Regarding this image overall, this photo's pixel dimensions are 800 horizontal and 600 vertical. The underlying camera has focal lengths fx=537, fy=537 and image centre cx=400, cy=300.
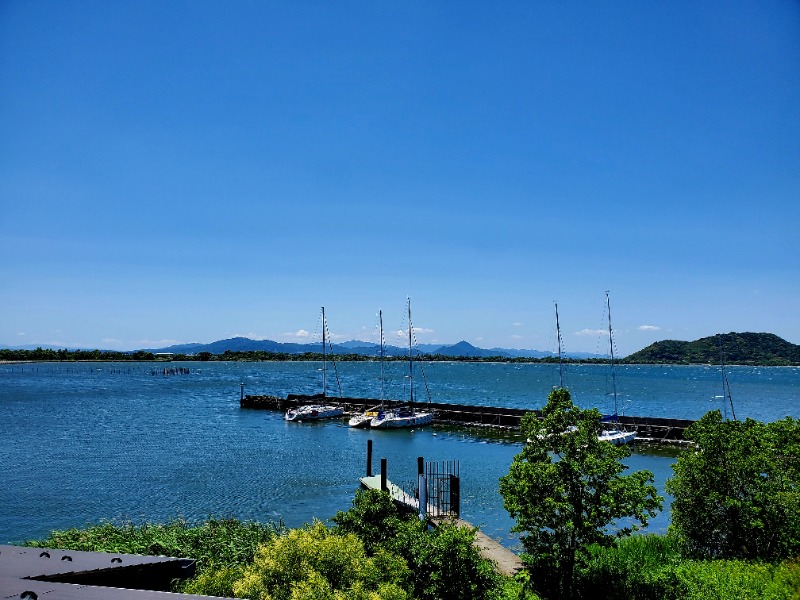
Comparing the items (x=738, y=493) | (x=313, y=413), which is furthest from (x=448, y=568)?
(x=313, y=413)

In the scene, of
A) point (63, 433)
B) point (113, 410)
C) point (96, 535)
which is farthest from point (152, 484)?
point (113, 410)

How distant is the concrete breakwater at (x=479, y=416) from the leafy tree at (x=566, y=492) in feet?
94.4

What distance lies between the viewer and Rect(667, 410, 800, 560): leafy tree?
15.7 metres

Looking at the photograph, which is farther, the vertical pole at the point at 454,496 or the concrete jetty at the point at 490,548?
the vertical pole at the point at 454,496

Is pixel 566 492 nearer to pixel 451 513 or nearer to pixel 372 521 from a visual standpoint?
pixel 372 521

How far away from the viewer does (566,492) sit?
46.0ft

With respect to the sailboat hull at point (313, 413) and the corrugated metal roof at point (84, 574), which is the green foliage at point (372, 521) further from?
the sailboat hull at point (313, 413)

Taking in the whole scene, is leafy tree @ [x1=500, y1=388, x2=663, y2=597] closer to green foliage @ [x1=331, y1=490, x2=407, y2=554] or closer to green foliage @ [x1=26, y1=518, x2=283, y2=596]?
green foliage @ [x1=331, y1=490, x2=407, y2=554]

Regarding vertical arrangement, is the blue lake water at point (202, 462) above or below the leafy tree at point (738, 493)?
below

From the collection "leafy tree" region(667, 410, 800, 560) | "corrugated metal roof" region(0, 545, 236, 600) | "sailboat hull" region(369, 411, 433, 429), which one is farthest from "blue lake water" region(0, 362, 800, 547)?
"corrugated metal roof" region(0, 545, 236, 600)

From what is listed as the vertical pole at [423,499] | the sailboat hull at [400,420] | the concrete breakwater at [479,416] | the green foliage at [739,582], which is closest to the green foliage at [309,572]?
the green foliage at [739,582]

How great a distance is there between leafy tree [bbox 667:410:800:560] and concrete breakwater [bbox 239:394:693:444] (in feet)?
84.8

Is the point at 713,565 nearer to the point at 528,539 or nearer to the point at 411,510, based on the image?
the point at 528,539

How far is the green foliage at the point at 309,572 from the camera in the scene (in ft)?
29.4
